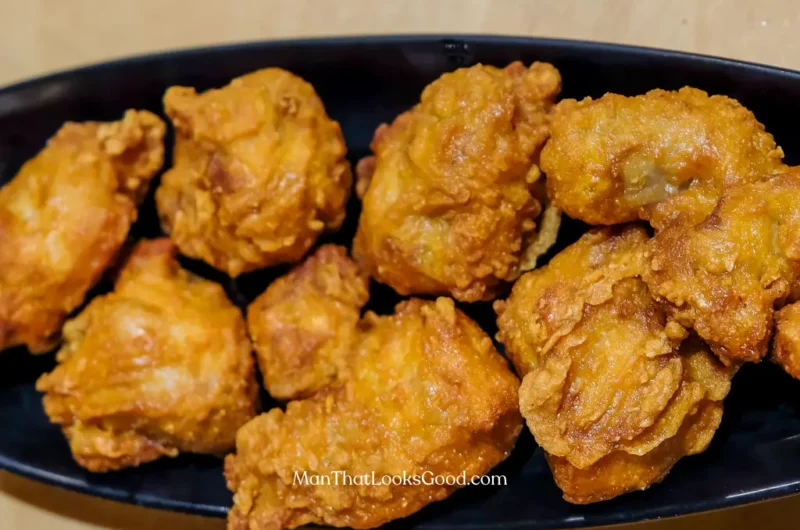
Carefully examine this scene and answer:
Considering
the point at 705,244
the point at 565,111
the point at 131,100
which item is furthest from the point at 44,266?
the point at 705,244

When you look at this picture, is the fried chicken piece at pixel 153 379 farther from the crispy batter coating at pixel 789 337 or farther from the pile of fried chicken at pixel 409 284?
the crispy batter coating at pixel 789 337

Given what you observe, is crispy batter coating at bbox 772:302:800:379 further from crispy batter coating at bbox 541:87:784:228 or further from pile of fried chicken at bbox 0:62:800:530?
crispy batter coating at bbox 541:87:784:228

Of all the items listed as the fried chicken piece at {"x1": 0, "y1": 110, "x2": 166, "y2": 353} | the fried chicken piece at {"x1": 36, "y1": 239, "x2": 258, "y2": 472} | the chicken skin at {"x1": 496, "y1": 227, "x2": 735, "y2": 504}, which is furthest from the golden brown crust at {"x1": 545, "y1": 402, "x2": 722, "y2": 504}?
the fried chicken piece at {"x1": 0, "y1": 110, "x2": 166, "y2": 353}

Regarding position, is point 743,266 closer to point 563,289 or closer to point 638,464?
point 563,289

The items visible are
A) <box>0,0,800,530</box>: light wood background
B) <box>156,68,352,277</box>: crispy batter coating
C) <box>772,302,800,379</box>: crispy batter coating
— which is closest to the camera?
<box>772,302,800,379</box>: crispy batter coating

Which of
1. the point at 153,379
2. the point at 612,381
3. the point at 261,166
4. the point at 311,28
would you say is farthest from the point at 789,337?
the point at 311,28

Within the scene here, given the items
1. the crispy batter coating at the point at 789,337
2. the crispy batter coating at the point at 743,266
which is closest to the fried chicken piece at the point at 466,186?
the crispy batter coating at the point at 743,266
